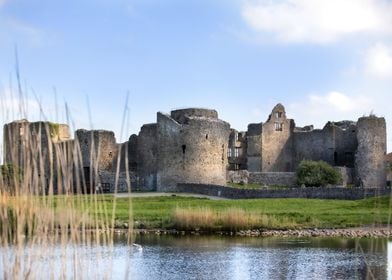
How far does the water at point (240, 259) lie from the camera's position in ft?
60.1

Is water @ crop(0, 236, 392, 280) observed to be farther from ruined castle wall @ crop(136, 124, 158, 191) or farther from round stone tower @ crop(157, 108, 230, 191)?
ruined castle wall @ crop(136, 124, 158, 191)

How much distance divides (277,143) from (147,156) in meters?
11.9

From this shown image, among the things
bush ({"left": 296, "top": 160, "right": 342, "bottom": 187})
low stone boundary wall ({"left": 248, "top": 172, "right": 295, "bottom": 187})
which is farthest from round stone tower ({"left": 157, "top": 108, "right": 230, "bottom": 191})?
bush ({"left": 296, "top": 160, "right": 342, "bottom": 187})

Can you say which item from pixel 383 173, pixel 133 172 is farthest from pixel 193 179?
pixel 383 173

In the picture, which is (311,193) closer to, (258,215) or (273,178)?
(258,215)

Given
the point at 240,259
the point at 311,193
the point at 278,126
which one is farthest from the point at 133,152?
the point at 240,259

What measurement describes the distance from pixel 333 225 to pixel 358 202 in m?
6.28

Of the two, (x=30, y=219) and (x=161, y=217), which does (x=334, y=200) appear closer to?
(x=161, y=217)

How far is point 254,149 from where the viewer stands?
5859 cm

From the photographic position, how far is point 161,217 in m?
30.4

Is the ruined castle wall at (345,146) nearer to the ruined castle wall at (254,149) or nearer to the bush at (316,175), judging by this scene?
the ruined castle wall at (254,149)

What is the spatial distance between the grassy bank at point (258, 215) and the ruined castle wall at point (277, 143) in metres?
22.1

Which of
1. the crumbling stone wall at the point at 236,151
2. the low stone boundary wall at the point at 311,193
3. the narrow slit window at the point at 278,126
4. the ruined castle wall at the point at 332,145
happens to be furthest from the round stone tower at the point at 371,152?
the low stone boundary wall at the point at 311,193

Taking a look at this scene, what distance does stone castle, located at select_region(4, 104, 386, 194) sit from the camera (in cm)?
4950
